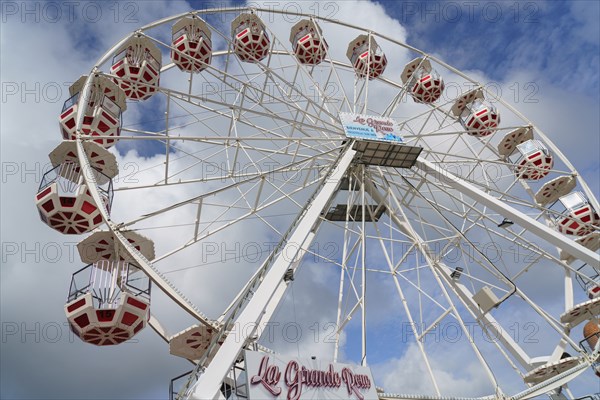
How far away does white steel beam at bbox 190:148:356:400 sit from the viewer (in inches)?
310

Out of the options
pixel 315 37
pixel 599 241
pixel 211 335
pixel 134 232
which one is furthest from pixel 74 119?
pixel 599 241

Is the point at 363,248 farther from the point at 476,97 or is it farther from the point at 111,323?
the point at 476,97

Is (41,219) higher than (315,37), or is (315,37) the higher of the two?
(315,37)

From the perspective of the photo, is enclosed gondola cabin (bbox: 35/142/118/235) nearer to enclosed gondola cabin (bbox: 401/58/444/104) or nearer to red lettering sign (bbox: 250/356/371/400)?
red lettering sign (bbox: 250/356/371/400)

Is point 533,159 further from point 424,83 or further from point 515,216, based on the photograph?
point 515,216

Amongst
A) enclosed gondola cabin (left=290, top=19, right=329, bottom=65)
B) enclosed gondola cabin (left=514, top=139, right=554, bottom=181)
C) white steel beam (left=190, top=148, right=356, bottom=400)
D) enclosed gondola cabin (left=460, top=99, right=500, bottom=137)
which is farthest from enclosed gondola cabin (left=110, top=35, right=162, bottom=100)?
enclosed gondola cabin (left=514, top=139, right=554, bottom=181)

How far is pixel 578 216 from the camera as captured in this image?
17.6 m

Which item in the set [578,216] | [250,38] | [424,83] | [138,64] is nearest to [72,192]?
[138,64]

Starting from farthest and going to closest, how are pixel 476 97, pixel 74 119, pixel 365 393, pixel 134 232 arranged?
pixel 476 97 → pixel 74 119 → pixel 134 232 → pixel 365 393

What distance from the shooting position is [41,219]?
11.0 meters

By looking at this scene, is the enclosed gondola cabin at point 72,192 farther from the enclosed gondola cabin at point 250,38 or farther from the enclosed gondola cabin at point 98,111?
the enclosed gondola cabin at point 250,38

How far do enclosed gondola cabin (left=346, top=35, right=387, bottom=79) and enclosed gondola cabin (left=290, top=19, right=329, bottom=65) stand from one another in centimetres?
135

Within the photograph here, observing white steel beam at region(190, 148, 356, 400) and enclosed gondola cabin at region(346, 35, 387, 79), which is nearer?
white steel beam at region(190, 148, 356, 400)

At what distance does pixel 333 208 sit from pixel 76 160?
823cm
